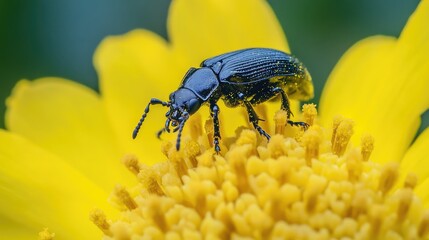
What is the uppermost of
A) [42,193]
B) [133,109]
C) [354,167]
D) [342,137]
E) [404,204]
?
[133,109]

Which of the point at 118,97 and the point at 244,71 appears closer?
the point at 244,71

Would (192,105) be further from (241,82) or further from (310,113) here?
(310,113)

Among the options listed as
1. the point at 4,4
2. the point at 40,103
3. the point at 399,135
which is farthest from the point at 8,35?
the point at 399,135

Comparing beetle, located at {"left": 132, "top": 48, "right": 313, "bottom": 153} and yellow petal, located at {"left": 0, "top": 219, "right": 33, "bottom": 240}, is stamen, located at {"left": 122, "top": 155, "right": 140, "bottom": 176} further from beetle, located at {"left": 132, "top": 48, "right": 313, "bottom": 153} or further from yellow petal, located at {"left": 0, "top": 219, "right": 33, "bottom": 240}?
yellow petal, located at {"left": 0, "top": 219, "right": 33, "bottom": 240}

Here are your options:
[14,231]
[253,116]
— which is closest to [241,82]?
[253,116]

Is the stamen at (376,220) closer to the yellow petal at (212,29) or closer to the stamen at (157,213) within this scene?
the stamen at (157,213)

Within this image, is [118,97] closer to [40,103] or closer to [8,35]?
[40,103]

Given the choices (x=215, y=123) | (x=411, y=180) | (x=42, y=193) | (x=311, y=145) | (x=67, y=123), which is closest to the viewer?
(x=411, y=180)
